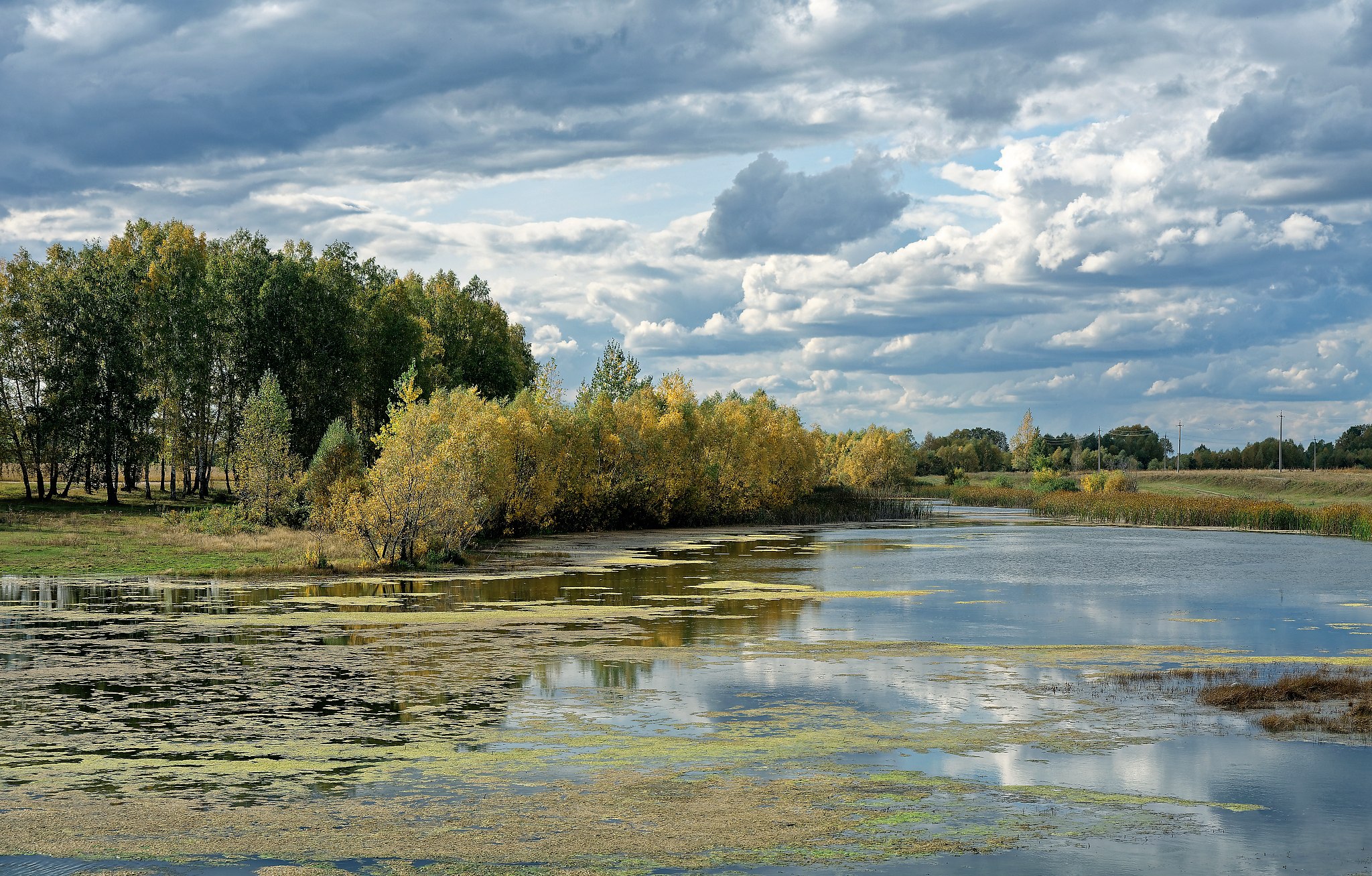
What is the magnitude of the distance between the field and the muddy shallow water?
4556 millimetres

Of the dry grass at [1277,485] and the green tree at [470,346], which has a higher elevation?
the green tree at [470,346]

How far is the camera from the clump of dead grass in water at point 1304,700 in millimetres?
14703

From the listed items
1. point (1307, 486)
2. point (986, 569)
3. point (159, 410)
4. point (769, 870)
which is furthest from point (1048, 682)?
point (1307, 486)

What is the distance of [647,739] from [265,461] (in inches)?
1532

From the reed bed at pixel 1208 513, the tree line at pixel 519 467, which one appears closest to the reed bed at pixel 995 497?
the reed bed at pixel 1208 513

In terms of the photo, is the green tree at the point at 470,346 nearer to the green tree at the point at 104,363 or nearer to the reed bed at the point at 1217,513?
the green tree at the point at 104,363

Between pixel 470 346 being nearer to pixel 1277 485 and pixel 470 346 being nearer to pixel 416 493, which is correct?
pixel 416 493

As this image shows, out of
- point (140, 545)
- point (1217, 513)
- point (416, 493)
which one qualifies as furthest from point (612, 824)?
point (1217, 513)

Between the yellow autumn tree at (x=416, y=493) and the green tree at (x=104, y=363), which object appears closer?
the yellow autumn tree at (x=416, y=493)

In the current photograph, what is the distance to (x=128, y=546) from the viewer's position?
127 ft

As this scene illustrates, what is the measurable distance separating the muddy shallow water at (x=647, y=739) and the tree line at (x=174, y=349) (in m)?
33.7

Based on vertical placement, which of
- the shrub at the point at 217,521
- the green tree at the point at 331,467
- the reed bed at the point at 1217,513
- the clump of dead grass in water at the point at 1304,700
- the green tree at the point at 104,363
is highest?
the green tree at the point at 104,363

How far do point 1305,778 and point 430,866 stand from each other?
9408 millimetres

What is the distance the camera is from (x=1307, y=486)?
9525 cm
